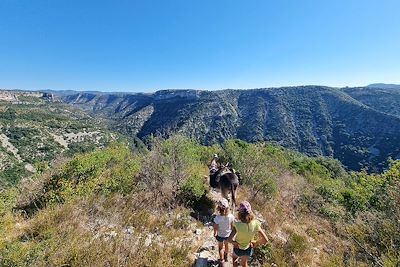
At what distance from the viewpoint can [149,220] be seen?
241 inches

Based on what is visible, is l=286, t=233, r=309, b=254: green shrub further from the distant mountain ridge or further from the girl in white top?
the distant mountain ridge

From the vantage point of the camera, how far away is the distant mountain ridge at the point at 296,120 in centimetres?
9406

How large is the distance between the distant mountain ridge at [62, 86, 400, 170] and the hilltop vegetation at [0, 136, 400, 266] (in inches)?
3054

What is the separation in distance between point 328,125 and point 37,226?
125m

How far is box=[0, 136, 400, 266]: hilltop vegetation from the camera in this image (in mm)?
4129

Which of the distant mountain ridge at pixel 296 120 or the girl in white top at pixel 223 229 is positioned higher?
the girl in white top at pixel 223 229

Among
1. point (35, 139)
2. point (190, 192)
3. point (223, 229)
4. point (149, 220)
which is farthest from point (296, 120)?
point (223, 229)

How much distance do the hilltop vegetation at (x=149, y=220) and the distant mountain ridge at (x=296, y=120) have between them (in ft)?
254

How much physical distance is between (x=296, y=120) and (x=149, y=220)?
127 m

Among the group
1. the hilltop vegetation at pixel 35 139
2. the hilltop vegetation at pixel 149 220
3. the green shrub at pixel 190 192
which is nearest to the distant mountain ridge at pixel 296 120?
the hilltop vegetation at pixel 35 139

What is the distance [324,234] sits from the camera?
6.80 m

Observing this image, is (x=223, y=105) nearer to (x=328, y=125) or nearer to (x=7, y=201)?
(x=328, y=125)

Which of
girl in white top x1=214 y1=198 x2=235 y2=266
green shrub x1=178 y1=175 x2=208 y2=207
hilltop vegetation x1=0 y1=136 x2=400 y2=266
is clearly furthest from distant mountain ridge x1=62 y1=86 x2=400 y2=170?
girl in white top x1=214 y1=198 x2=235 y2=266

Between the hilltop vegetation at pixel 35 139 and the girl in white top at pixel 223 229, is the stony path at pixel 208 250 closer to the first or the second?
the girl in white top at pixel 223 229
